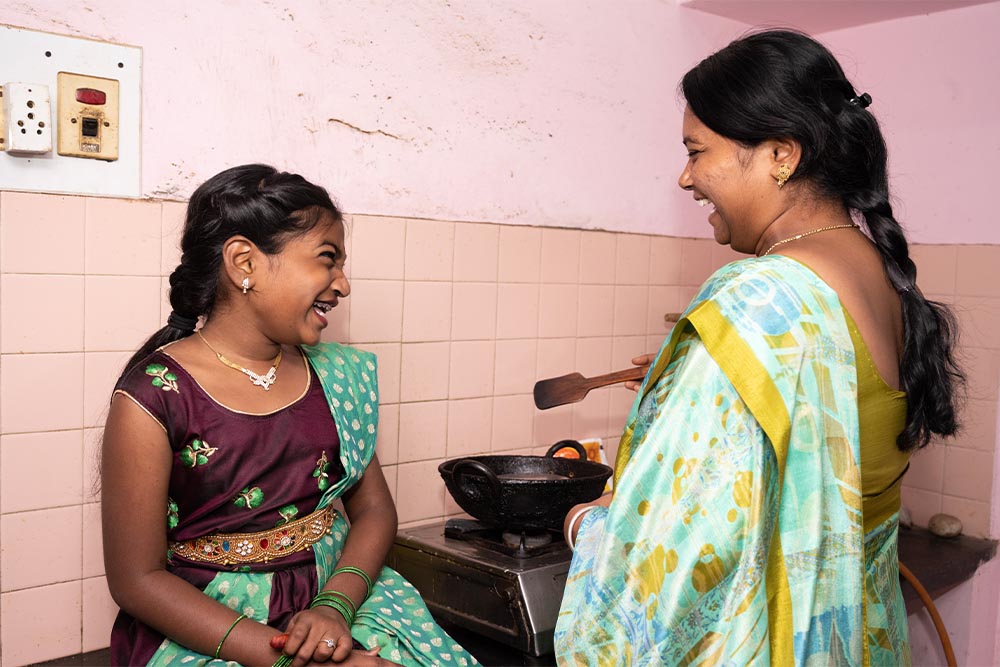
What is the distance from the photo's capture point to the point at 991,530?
2555mm

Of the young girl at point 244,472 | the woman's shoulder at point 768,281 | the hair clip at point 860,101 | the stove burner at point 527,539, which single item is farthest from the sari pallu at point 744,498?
the stove burner at point 527,539

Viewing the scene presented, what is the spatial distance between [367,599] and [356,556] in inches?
2.9

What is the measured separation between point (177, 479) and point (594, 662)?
68cm

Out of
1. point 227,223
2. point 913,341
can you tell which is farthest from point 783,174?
point 227,223

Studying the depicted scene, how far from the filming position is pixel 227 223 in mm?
1486

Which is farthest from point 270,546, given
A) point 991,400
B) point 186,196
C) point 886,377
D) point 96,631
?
point 991,400

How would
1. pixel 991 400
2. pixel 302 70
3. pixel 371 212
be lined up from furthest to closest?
pixel 991 400 < pixel 371 212 < pixel 302 70

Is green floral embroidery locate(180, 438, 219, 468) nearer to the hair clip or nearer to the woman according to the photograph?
the woman

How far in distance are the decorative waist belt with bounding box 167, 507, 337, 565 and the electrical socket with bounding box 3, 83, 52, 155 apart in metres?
0.69

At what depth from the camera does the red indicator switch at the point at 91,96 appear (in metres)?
1.61

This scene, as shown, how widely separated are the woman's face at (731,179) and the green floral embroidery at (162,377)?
2.63 feet

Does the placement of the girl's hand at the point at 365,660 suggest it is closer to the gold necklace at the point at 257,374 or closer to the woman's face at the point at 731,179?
the gold necklace at the point at 257,374

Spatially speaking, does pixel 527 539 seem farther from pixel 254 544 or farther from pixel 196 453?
pixel 196 453

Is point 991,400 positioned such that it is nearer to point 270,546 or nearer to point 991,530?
point 991,530
